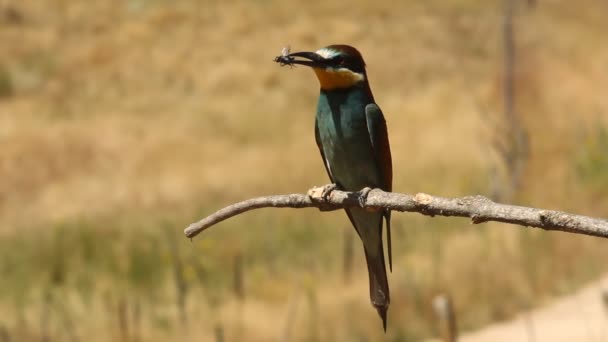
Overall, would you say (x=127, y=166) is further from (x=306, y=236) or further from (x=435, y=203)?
(x=435, y=203)

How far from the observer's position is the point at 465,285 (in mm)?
6840

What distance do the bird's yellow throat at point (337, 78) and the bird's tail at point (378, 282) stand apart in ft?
1.41

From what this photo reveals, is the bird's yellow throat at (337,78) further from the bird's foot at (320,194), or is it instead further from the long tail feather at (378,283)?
the long tail feather at (378,283)

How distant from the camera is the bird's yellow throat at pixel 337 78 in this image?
2599 millimetres

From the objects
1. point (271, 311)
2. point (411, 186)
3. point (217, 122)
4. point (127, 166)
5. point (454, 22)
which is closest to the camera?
point (271, 311)

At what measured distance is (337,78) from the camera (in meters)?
2.66

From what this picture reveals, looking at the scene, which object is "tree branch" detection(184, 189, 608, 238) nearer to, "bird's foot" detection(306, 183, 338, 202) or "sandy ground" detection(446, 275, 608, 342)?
"bird's foot" detection(306, 183, 338, 202)

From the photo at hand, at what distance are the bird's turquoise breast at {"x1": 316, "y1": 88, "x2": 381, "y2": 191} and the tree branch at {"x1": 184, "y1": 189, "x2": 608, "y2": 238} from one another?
0.59m

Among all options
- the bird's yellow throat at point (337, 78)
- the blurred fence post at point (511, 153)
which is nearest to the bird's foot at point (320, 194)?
the bird's yellow throat at point (337, 78)

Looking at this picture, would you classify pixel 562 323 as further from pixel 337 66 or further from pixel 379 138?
pixel 337 66

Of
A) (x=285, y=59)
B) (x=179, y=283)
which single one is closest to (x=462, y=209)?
(x=285, y=59)

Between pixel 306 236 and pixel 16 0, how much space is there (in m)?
10.6

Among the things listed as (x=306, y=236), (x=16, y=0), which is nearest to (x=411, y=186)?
(x=306, y=236)

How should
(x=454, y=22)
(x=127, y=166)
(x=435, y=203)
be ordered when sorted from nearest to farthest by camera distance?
(x=435, y=203) → (x=127, y=166) → (x=454, y=22)
